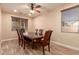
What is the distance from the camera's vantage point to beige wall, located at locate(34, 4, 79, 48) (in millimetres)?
2203

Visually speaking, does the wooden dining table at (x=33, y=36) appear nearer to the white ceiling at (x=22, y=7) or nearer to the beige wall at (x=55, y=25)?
the beige wall at (x=55, y=25)

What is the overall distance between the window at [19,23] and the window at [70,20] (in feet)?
2.85

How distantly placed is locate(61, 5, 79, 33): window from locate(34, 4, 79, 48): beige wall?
9cm

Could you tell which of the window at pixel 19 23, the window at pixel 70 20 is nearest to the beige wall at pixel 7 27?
the window at pixel 19 23

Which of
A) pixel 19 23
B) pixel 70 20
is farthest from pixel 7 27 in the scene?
pixel 70 20

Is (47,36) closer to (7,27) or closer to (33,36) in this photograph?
(33,36)

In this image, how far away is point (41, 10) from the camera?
223 cm

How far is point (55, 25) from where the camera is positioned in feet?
7.32

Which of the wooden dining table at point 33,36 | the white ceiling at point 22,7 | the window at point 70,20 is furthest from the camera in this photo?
the wooden dining table at point 33,36

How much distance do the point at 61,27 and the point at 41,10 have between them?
617 millimetres

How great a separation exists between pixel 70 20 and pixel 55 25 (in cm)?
35

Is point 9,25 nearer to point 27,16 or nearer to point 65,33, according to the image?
point 27,16

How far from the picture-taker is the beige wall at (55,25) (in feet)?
7.23

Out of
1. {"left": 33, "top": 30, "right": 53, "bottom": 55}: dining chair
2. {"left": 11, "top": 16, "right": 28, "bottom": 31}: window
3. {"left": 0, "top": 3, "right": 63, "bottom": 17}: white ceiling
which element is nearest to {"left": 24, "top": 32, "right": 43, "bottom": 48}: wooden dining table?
{"left": 33, "top": 30, "right": 53, "bottom": 55}: dining chair
